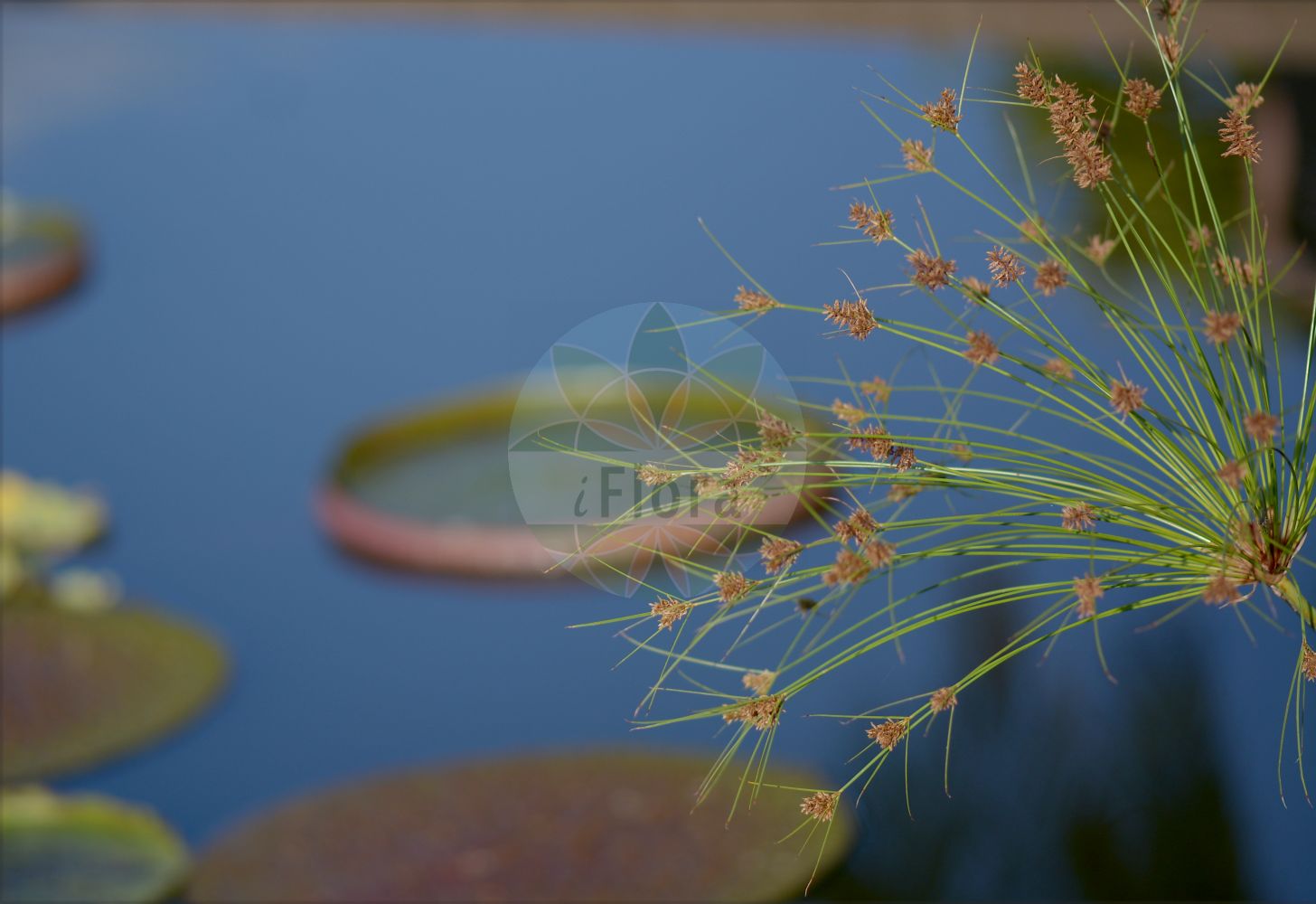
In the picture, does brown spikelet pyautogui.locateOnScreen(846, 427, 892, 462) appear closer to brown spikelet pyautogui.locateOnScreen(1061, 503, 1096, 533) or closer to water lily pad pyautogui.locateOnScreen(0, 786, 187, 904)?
brown spikelet pyautogui.locateOnScreen(1061, 503, 1096, 533)

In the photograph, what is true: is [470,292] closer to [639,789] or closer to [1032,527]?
[639,789]

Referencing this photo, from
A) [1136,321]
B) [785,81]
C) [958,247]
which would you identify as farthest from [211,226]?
[1136,321]

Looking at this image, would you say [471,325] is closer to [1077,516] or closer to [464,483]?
[464,483]

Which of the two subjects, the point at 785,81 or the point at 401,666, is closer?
the point at 401,666

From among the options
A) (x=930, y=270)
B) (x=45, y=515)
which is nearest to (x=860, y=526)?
(x=930, y=270)

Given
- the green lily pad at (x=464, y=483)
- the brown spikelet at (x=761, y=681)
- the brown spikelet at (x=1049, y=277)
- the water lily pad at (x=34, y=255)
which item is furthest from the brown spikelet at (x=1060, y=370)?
the water lily pad at (x=34, y=255)
